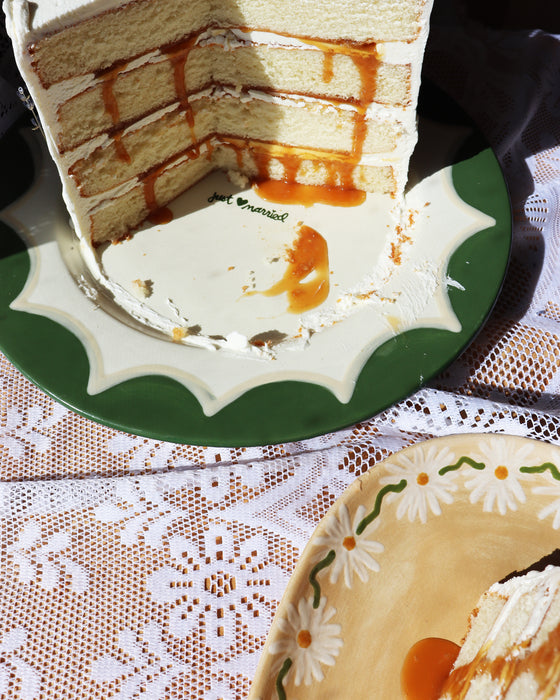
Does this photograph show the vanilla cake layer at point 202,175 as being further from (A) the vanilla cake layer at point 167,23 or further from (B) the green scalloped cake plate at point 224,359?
(A) the vanilla cake layer at point 167,23

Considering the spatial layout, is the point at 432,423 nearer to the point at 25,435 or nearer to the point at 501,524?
the point at 501,524

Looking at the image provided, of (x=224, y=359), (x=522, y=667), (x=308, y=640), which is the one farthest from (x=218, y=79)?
(x=522, y=667)

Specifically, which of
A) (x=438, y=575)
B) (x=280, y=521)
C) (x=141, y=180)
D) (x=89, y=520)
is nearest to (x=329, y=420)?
(x=280, y=521)

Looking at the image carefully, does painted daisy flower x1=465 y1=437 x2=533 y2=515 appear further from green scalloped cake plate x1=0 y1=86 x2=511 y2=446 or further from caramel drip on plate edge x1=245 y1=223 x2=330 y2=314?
caramel drip on plate edge x1=245 y1=223 x2=330 y2=314

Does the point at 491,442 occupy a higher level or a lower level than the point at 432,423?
higher

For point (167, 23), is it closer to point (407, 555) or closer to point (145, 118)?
point (145, 118)

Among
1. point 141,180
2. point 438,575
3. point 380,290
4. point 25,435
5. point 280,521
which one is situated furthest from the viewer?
point 141,180
